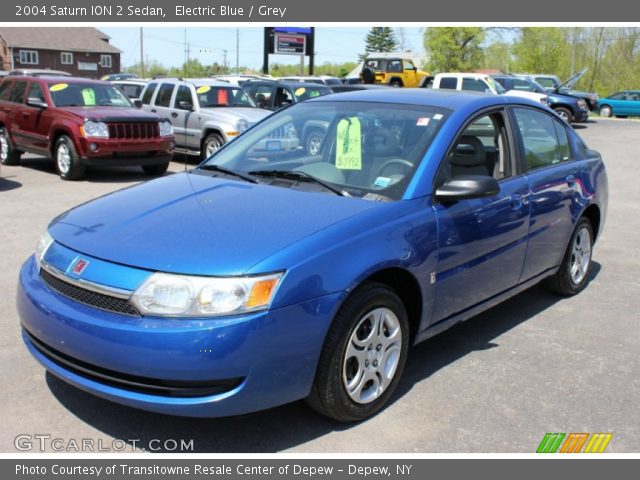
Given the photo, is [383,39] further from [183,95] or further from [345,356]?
[345,356]

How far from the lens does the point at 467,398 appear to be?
12.7ft

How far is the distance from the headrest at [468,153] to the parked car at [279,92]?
477 inches

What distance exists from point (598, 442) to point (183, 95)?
1230cm

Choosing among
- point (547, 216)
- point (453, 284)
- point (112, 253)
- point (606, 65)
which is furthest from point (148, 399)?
point (606, 65)

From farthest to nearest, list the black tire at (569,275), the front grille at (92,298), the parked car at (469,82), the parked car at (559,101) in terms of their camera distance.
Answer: the parked car at (559,101) → the parked car at (469,82) → the black tire at (569,275) → the front grille at (92,298)

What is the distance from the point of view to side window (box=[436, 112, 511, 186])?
4215 mm

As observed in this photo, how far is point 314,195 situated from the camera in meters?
3.82

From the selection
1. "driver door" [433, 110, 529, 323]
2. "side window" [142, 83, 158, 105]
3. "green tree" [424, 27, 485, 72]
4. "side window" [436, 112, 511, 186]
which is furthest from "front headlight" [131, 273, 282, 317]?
"green tree" [424, 27, 485, 72]

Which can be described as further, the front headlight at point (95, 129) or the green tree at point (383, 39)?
the green tree at point (383, 39)

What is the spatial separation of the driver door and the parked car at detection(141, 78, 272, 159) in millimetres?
8589

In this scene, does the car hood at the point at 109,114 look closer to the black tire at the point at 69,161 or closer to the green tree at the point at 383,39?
the black tire at the point at 69,161

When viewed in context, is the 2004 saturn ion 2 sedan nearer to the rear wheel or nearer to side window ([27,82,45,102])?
side window ([27,82,45,102])

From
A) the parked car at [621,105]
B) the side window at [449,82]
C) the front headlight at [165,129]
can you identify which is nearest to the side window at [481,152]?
the front headlight at [165,129]

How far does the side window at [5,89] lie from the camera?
1295 centimetres
